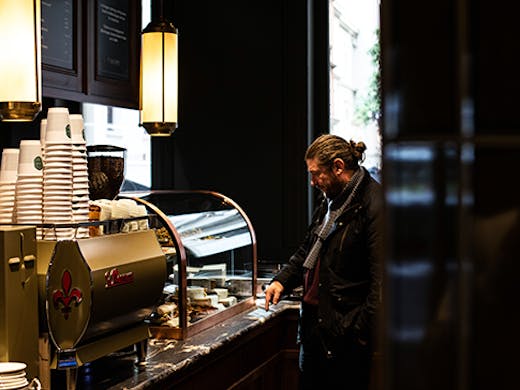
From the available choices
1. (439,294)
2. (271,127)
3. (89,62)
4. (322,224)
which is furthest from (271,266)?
(439,294)

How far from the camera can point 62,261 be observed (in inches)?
103

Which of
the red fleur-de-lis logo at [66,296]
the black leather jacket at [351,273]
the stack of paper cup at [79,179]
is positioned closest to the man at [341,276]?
the black leather jacket at [351,273]

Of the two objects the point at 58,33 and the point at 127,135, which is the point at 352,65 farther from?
the point at 58,33

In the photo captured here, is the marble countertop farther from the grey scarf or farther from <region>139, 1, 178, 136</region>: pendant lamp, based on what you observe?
<region>139, 1, 178, 136</region>: pendant lamp

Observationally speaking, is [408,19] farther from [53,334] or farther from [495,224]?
[53,334]

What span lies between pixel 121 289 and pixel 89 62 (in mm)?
1690

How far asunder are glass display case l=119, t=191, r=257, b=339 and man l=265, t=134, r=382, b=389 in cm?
48

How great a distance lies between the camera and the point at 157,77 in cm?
373

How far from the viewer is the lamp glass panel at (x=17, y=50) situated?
2.38 metres

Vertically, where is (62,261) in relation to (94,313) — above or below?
above

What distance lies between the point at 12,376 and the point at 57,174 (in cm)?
70

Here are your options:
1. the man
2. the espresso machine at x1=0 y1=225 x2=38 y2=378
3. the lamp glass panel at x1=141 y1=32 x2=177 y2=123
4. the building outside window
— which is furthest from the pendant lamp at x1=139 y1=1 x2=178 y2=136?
the building outside window

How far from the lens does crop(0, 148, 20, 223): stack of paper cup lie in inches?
110

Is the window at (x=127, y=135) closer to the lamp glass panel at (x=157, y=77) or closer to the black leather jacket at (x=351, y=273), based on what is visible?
the lamp glass panel at (x=157, y=77)
